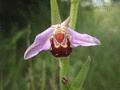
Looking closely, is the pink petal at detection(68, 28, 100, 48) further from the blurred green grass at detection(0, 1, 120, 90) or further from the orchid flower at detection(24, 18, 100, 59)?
the blurred green grass at detection(0, 1, 120, 90)

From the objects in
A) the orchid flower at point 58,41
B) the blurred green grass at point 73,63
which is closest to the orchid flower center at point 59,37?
the orchid flower at point 58,41

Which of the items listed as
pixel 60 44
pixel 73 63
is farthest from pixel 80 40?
pixel 73 63

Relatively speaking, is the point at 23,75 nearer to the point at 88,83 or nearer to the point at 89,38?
the point at 88,83

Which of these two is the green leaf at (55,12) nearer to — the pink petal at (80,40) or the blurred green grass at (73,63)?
the pink petal at (80,40)

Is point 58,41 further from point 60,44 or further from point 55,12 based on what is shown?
point 55,12

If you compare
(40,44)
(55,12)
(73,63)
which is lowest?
(73,63)

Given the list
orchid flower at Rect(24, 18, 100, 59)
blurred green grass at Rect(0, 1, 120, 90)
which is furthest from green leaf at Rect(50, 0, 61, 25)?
blurred green grass at Rect(0, 1, 120, 90)

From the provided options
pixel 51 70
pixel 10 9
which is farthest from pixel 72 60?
pixel 10 9
